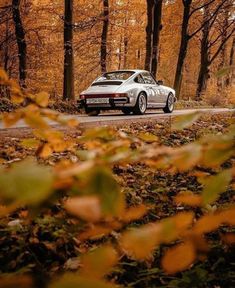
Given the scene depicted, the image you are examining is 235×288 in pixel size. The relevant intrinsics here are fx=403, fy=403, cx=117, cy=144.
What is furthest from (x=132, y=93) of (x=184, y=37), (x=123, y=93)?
(x=184, y=37)

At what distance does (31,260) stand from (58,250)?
250 mm

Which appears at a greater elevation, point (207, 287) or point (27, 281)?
point (27, 281)

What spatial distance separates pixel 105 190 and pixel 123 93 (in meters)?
11.9

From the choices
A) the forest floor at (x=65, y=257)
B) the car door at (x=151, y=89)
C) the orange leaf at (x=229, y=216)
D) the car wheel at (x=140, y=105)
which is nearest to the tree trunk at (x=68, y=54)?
the car door at (x=151, y=89)

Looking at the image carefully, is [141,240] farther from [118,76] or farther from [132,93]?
[118,76]

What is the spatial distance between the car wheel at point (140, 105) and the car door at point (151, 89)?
36cm

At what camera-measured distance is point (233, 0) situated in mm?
26969

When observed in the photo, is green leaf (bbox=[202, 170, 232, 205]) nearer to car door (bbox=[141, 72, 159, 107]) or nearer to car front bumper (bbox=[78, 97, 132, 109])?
car front bumper (bbox=[78, 97, 132, 109])

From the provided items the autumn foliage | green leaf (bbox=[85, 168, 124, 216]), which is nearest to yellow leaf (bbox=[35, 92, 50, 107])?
the autumn foliage

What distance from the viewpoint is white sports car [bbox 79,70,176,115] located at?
12680 millimetres

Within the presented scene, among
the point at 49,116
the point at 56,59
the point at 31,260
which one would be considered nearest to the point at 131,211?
the point at 49,116

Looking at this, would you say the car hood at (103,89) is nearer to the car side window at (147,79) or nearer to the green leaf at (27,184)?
the car side window at (147,79)

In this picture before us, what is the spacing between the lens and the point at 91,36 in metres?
25.5

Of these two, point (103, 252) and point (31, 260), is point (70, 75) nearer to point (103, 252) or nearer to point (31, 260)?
point (31, 260)
